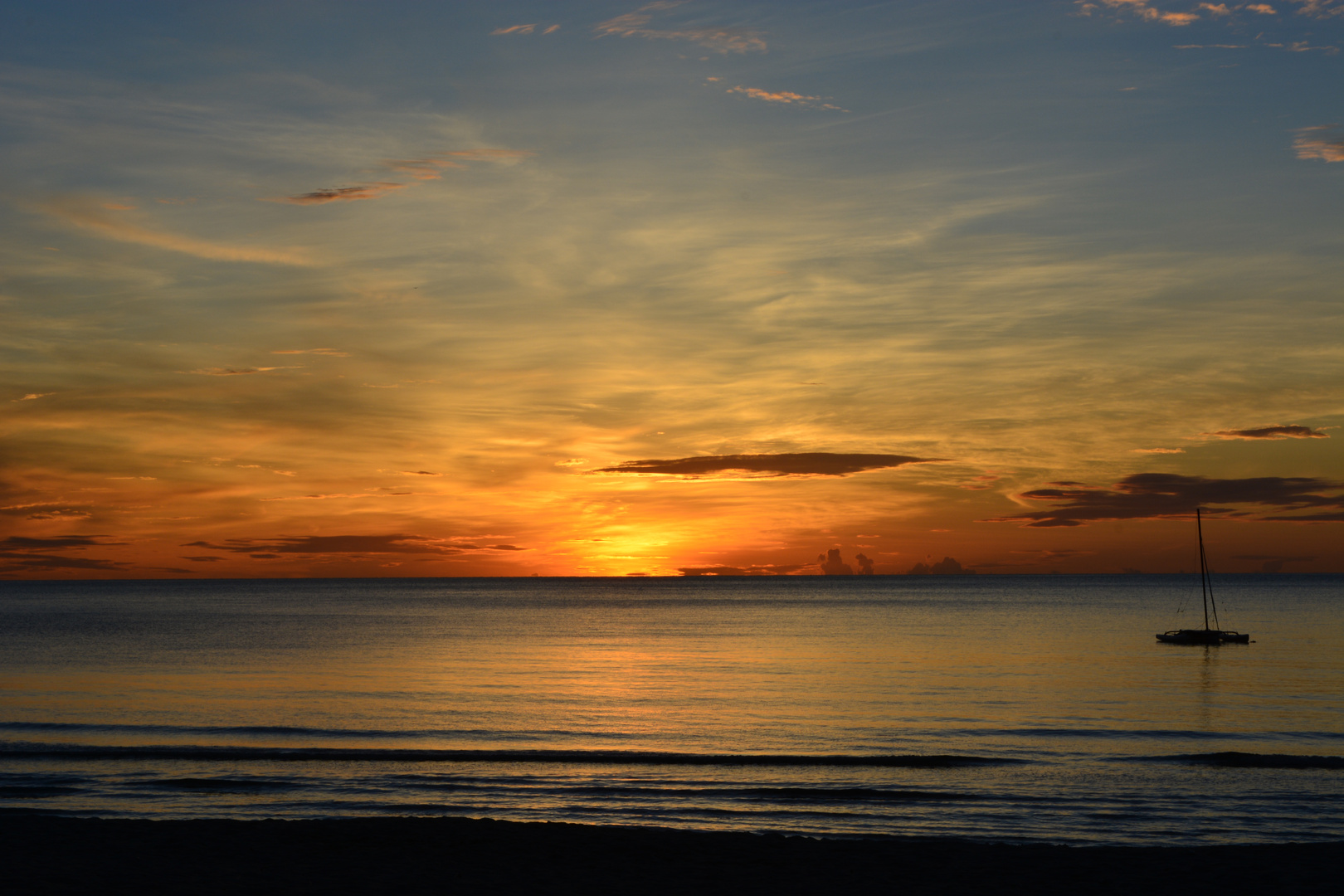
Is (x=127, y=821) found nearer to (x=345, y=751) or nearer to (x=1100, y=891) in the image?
(x=345, y=751)

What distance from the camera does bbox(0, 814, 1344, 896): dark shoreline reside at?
1762cm

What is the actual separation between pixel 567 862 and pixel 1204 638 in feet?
271

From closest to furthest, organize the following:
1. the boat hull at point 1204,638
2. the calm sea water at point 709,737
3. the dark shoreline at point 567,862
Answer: the dark shoreline at point 567,862, the calm sea water at point 709,737, the boat hull at point 1204,638

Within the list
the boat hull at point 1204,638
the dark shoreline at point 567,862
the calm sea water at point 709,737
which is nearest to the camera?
the dark shoreline at point 567,862

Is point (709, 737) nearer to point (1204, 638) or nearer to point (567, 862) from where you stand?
point (567, 862)

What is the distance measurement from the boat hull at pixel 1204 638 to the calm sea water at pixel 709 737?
166 cm

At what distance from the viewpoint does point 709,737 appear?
37.0 m

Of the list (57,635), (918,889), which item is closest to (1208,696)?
(918,889)

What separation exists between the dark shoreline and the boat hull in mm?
73539

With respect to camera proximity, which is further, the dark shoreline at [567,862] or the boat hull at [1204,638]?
the boat hull at [1204,638]

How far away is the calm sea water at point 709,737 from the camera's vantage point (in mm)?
25391

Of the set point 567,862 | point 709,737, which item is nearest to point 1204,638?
point 709,737

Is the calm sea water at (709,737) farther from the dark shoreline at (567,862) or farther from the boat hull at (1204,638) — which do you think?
the dark shoreline at (567,862)

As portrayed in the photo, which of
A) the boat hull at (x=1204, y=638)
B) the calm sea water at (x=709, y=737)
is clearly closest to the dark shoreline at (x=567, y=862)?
the calm sea water at (x=709, y=737)
